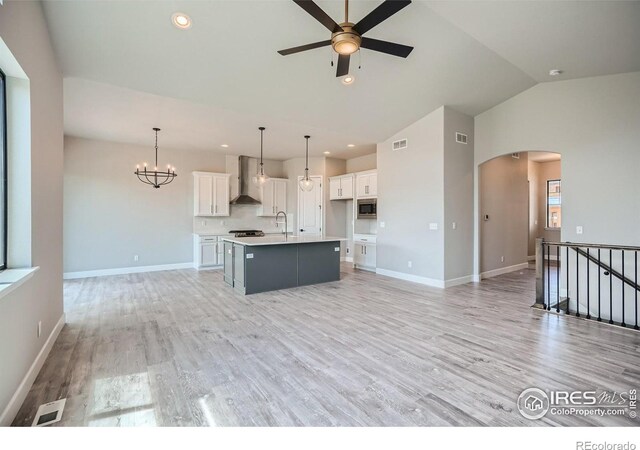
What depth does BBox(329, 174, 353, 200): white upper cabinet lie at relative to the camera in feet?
27.9

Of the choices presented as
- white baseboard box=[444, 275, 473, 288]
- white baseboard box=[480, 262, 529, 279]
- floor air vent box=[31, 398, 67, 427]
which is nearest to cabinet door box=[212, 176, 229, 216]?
white baseboard box=[444, 275, 473, 288]

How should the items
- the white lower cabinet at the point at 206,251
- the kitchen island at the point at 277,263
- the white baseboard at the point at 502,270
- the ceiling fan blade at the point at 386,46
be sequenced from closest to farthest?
the ceiling fan blade at the point at 386,46 → the kitchen island at the point at 277,263 → the white baseboard at the point at 502,270 → the white lower cabinet at the point at 206,251

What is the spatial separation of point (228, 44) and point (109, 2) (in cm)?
122

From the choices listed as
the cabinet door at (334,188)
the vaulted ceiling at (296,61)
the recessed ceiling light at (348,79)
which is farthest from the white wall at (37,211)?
the cabinet door at (334,188)

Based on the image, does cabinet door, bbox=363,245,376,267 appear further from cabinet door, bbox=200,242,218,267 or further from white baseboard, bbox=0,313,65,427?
white baseboard, bbox=0,313,65,427

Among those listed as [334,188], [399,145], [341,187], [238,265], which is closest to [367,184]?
[341,187]

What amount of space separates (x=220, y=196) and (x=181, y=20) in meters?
5.25

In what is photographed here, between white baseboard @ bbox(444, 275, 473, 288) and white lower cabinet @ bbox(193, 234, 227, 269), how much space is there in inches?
219

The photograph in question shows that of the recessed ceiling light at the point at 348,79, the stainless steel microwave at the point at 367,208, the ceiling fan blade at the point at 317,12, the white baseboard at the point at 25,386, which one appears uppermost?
the recessed ceiling light at the point at 348,79

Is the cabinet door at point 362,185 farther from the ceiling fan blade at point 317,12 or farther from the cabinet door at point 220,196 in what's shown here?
the ceiling fan blade at point 317,12

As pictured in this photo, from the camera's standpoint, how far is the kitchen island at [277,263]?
522 centimetres

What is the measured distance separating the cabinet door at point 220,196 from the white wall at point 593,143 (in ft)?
22.6

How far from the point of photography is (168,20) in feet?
11.0
